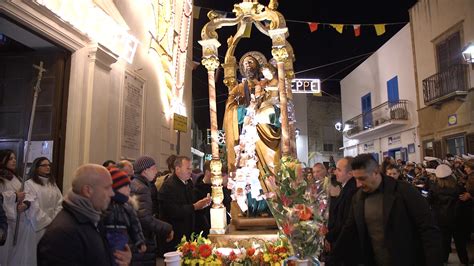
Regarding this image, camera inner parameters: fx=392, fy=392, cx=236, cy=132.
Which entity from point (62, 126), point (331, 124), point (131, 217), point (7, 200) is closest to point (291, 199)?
point (131, 217)

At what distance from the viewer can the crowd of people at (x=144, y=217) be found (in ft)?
7.27

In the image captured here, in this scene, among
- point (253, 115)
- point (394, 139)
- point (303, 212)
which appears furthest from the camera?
point (394, 139)

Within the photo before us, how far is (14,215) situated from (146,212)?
5.62ft

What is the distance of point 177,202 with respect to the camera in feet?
15.7

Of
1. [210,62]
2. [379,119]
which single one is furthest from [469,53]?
[210,62]

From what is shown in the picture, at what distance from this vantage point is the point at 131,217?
113 inches

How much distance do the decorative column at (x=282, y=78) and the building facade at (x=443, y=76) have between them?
30.5ft

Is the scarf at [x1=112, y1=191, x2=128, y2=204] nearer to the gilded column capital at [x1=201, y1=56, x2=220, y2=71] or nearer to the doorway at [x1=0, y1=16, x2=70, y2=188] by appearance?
the doorway at [x1=0, y1=16, x2=70, y2=188]

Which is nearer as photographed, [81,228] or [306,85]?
[81,228]

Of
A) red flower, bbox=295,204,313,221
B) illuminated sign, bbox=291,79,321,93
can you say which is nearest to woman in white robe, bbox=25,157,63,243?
red flower, bbox=295,204,313,221

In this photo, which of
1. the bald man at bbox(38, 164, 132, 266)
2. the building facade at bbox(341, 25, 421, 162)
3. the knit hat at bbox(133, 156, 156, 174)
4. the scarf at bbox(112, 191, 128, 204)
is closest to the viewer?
the bald man at bbox(38, 164, 132, 266)

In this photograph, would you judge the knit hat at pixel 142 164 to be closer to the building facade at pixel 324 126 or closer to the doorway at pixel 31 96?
the doorway at pixel 31 96

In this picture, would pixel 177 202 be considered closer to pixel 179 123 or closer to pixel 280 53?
pixel 280 53

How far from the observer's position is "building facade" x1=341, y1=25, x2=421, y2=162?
16.9m
